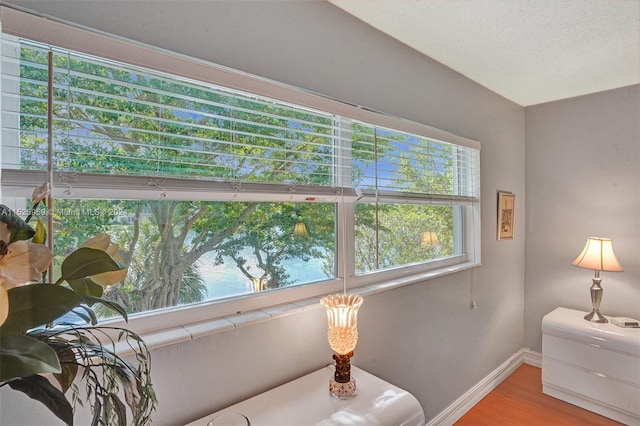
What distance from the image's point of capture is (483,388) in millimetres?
2443

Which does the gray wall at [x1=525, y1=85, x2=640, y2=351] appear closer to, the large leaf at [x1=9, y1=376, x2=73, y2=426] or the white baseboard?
the white baseboard

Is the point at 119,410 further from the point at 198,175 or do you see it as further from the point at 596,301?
the point at 596,301

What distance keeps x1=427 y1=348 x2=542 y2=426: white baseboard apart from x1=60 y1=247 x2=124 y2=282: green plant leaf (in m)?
2.12

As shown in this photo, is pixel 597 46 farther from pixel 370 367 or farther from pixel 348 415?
pixel 348 415

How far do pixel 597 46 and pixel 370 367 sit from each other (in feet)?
7.45

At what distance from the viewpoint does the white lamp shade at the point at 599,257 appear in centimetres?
235

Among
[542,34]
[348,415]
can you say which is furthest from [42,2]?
[542,34]

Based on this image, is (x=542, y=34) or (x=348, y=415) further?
(x=542, y=34)

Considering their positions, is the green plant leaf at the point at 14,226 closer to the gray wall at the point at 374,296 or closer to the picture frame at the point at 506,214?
the gray wall at the point at 374,296

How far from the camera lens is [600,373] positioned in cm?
226

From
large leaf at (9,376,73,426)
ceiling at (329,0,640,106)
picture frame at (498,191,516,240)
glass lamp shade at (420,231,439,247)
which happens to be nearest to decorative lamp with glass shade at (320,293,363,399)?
large leaf at (9,376,73,426)

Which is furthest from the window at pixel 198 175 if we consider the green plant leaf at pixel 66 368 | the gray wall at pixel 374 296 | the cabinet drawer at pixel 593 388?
the cabinet drawer at pixel 593 388

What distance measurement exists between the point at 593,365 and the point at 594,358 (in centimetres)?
5

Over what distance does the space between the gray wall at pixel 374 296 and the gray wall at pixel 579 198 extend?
259 mm
